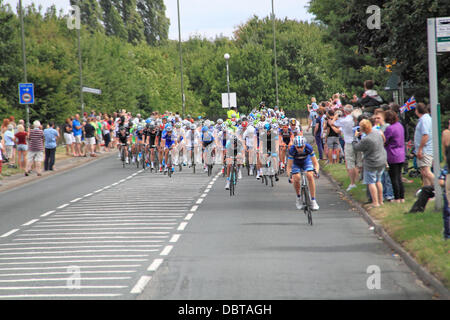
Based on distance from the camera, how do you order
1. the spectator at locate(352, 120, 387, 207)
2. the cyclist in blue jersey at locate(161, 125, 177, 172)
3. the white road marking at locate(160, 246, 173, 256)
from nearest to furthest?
the white road marking at locate(160, 246, 173, 256) → the spectator at locate(352, 120, 387, 207) → the cyclist in blue jersey at locate(161, 125, 177, 172)

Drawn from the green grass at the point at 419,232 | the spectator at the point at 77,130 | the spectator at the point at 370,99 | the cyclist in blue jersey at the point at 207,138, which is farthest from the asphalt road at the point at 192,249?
the spectator at the point at 77,130

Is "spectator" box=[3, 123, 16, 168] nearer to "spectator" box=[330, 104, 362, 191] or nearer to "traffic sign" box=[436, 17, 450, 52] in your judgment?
"spectator" box=[330, 104, 362, 191]

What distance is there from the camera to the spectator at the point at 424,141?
53.9ft

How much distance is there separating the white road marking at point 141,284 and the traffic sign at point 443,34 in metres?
5.79

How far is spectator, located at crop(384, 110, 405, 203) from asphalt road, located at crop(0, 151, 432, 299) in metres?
1.17

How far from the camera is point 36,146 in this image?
103ft

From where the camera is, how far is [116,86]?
205 ft

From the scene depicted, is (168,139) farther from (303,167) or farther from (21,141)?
(303,167)

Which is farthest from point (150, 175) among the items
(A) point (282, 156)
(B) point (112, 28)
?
(B) point (112, 28)

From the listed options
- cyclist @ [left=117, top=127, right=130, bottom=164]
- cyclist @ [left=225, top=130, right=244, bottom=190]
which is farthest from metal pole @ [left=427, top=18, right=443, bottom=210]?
cyclist @ [left=117, top=127, right=130, bottom=164]

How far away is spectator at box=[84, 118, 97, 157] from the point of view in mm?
40906
